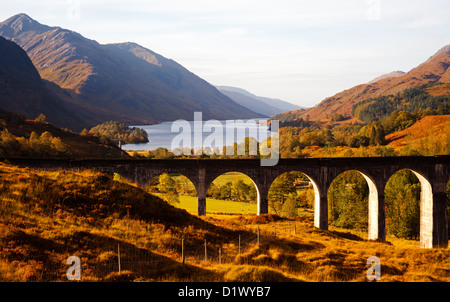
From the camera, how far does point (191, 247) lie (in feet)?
72.7

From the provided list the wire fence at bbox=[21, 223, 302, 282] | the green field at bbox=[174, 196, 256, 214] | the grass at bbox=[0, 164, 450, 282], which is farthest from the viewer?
the green field at bbox=[174, 196, 256, 214]

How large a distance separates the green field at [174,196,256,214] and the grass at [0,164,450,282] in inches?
1348

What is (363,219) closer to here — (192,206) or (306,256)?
(192,206)

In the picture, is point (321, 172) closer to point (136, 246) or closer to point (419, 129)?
point (136, 246)

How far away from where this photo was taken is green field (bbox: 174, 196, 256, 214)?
62.4m

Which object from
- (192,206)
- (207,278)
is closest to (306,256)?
(207,278)

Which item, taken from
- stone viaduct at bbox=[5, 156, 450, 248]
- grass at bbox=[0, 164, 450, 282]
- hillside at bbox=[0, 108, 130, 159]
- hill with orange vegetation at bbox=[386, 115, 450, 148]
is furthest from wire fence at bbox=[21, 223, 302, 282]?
hill with orange vegetation at bbox=[386, 115, 450, 148]

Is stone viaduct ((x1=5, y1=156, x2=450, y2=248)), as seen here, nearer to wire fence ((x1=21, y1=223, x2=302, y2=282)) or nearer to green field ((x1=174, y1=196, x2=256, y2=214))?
wire fence ((x1=21, y1=223, x2=302, y2=282))

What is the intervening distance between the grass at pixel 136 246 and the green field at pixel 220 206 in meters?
34.2

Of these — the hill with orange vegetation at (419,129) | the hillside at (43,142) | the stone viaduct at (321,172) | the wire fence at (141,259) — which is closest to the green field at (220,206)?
the hillside at (43,142)

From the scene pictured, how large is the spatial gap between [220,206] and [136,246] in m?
47.6

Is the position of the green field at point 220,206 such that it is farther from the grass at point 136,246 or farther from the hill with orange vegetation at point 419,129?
the hill with orange vegetation at point 419,129

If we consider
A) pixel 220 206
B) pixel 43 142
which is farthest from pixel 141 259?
pixel 220 206
